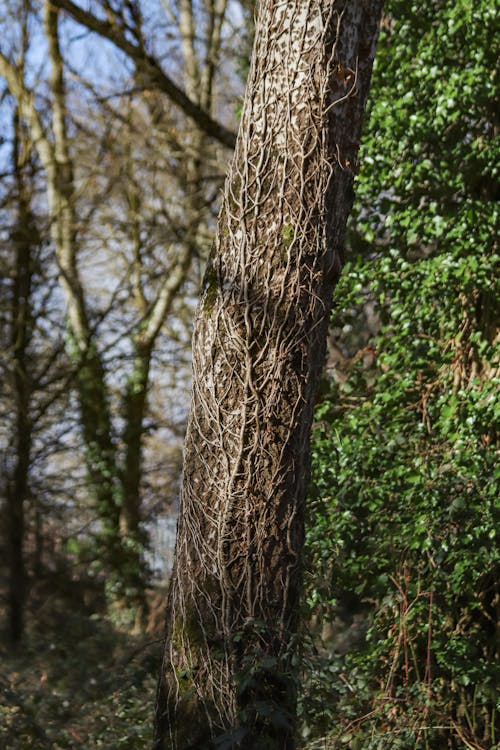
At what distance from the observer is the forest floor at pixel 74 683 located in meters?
4.65

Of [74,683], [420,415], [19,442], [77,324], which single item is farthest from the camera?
[77,324]

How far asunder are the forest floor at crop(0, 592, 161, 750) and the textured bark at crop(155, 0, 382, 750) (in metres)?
0.65

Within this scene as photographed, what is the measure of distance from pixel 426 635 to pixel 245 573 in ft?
7.08

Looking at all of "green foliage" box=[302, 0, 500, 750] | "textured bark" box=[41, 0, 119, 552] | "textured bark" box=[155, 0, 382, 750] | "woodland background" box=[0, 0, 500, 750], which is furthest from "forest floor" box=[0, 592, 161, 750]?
"green foliage" box=[302, 0, 500, 750]

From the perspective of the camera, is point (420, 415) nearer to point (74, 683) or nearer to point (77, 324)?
point (74, 683)

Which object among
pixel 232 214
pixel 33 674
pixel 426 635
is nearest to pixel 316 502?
pixel 426 635

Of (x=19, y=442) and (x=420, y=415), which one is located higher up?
(x=19, y=442)

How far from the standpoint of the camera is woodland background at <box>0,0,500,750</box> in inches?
199

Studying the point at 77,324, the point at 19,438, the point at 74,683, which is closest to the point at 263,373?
the point at 74,683

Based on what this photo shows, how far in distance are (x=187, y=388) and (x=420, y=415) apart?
A: 5.62 m

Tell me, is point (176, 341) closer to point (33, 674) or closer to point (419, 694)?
point (33, 674)

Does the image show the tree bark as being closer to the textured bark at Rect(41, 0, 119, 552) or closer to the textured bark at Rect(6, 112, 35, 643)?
the textured bark at Rect(6, 112, 35, 643)

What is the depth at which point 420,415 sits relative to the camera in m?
5.59

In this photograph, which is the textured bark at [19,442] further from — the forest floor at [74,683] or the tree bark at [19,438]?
the forest floor at [74,683]
